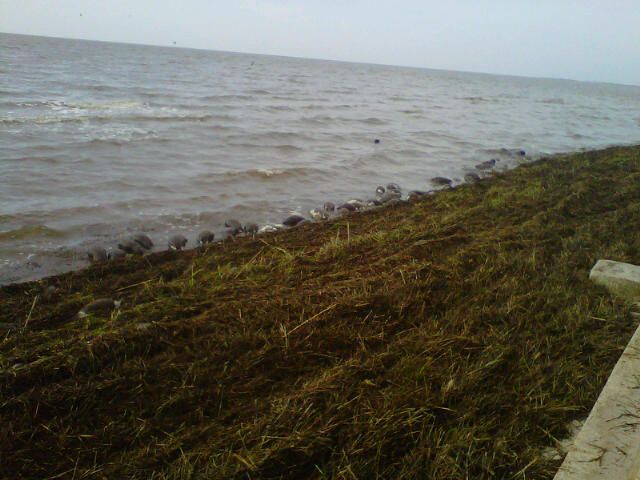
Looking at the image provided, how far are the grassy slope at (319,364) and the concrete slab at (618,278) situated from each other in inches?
6.0

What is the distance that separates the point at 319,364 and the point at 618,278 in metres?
2.71

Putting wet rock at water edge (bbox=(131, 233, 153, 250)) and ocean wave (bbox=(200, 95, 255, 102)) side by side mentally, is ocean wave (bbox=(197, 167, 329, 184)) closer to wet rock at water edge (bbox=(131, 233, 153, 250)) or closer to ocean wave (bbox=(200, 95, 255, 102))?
wet rock at water edge (bbox=(131, 233, 153, 250))

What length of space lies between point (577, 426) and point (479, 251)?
234 centimetres

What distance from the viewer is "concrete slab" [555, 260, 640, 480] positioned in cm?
176

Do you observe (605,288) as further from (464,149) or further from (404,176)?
(464,149)

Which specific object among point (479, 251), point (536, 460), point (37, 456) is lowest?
point (37, 456)

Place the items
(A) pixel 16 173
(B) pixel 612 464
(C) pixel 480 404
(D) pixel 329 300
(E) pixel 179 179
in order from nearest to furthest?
(B) pixel 612 464 → (C) pixel 480 404 → (D) pixel 329 300 → (A) pixel 16 173 → (E) pixel 179 179

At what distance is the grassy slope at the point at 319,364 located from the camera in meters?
1.93

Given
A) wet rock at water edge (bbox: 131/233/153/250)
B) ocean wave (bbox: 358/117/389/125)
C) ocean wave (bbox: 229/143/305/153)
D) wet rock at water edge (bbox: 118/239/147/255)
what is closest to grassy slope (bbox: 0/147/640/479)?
wet rock at water edge (bbox: 118/239/147/255)

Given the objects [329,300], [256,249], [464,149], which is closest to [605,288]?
[329,300]

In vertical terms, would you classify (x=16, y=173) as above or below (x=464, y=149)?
below

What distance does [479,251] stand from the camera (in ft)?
14.0

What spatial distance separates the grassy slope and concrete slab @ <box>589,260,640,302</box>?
0.15m

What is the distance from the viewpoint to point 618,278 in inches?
131
